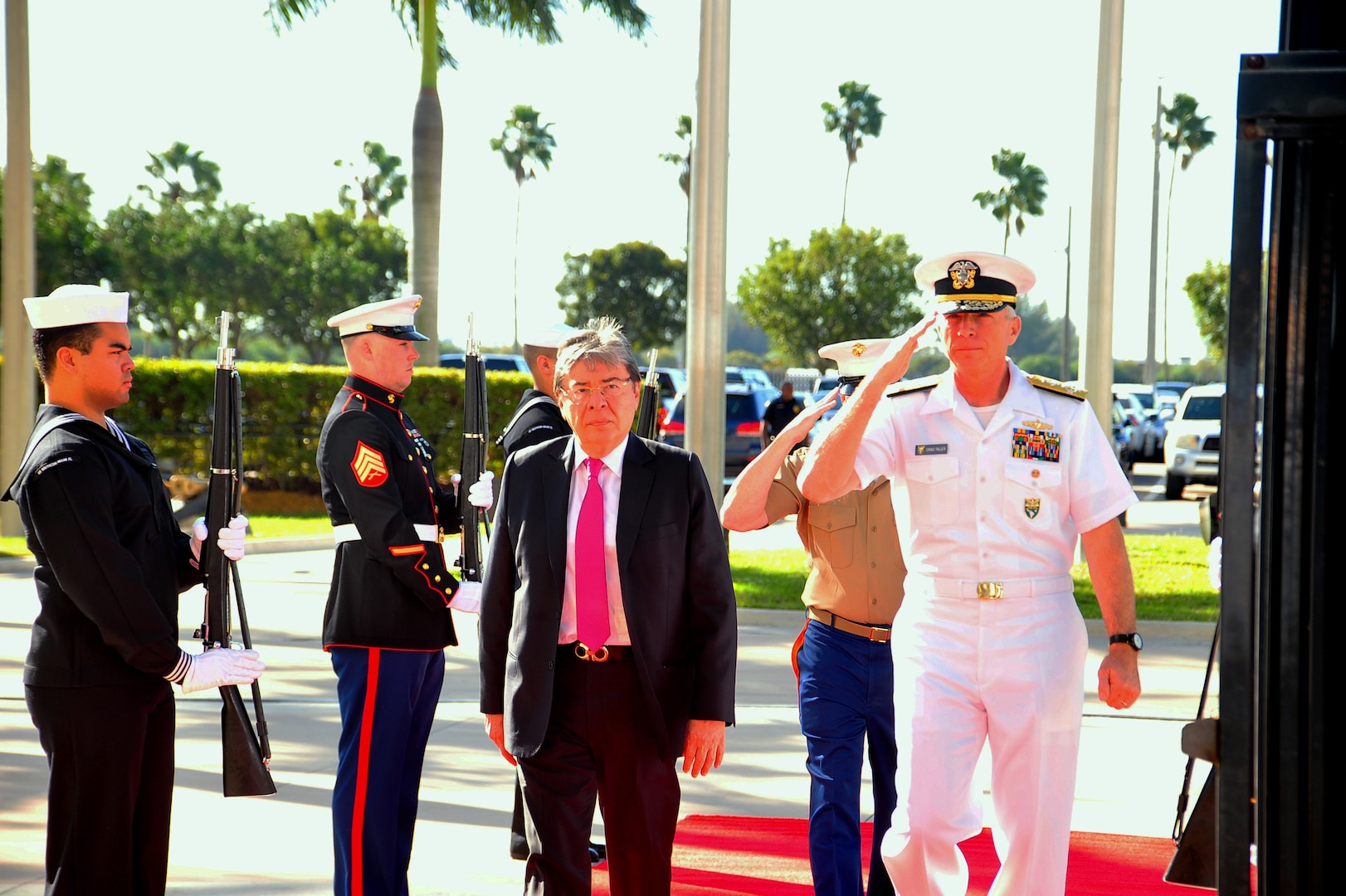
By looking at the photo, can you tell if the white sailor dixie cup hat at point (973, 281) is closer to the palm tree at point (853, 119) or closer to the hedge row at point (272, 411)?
the hedge row at point (272, 411)

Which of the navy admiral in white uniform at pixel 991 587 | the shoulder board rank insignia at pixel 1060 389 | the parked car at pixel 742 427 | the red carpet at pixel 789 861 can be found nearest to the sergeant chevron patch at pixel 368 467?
the navy admiral in white uniform at pixel 991 587

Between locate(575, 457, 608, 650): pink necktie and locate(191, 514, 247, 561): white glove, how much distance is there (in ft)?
3.98

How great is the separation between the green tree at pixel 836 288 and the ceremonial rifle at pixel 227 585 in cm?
4826

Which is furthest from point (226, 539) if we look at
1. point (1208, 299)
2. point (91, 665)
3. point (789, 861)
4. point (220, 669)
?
point (1208, 299)

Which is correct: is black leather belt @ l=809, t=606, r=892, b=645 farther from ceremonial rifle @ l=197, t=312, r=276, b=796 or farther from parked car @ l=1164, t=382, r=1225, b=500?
parked car @ l=1164, t=382, r=1225, b=500

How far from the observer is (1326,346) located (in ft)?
6.37

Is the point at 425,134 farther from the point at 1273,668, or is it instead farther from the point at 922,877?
the point at 1273,668

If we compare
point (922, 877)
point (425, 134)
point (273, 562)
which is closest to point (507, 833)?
point (922, 877)

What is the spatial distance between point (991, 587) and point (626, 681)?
1064 millimetres

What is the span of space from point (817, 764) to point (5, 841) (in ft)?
10.9

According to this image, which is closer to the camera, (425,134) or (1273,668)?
(1273,668)

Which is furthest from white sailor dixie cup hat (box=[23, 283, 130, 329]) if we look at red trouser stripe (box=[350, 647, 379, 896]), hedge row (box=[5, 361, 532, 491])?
hedge row (box=[5, 361, 532, 491])

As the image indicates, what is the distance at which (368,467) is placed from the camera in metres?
4.51

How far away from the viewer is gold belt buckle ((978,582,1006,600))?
3777 millimetres
